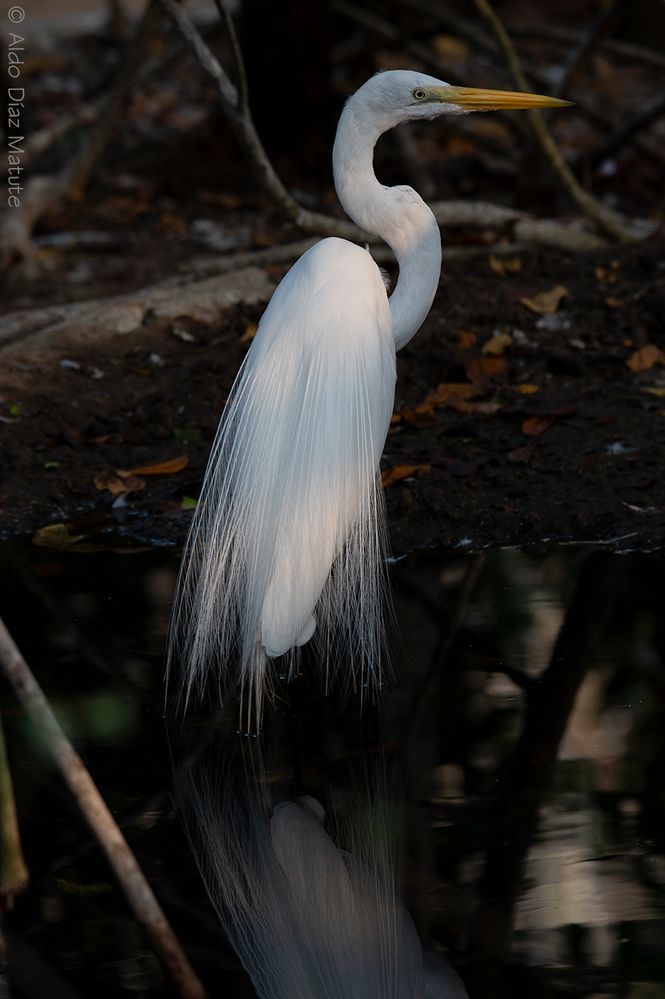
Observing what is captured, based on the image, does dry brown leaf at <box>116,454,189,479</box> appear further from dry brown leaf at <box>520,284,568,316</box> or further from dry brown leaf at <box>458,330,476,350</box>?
dry brown leaf at <box>520,284,568,316</box>

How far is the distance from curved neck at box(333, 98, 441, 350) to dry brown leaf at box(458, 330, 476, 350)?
1792mm

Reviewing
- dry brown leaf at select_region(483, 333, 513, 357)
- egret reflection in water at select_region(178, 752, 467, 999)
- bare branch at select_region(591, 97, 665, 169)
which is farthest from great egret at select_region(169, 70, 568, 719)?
bare branch at select_region(591, 97, 665, 169)

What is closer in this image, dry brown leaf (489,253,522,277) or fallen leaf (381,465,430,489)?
fallen leaf (381,465,430,489)

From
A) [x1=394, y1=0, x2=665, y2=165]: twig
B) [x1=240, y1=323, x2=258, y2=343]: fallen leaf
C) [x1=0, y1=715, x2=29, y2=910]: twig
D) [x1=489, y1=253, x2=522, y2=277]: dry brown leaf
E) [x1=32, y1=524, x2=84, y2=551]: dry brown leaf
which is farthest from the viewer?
[x1=394, y1=0, x2=665, y2=165]: twig

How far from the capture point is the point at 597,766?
2.88 metres

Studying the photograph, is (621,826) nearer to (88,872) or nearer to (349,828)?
(349,828)

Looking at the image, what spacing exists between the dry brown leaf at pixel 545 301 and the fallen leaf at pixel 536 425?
A: 93 cm

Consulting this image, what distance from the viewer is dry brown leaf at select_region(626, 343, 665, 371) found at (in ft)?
16.9

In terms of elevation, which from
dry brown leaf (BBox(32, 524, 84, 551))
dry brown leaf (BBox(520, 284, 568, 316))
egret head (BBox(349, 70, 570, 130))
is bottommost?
dry brown leaf (BBox(32, 524, 84, 551))

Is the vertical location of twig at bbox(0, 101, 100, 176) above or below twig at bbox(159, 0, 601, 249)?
above

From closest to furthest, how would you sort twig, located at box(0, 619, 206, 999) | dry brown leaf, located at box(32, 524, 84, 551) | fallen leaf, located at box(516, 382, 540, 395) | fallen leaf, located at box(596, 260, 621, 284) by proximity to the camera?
1. twig, located at box(0, 619, 206, 999)
2. dry brown leaf, located at box(32, 524, 84, 551)
3. fallen leaf, located at box(516, 382, 540, 395)
4. fallen leaf, located at box(596, 260, 621, 284)

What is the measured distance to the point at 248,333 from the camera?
18.3ft

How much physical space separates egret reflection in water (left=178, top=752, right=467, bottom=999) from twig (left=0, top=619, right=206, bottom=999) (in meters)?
0.36

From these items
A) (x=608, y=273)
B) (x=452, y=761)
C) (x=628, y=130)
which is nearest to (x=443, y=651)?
(x=452, y=761)
